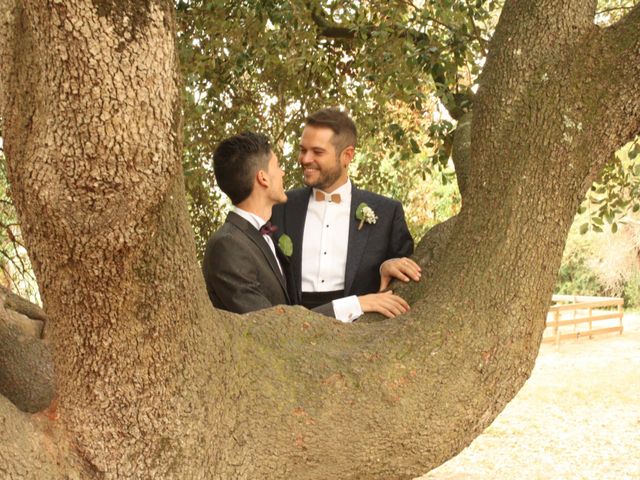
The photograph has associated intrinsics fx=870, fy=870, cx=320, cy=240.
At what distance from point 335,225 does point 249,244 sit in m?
0.51

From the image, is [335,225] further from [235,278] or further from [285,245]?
[235,278]

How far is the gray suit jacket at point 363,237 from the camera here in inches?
145

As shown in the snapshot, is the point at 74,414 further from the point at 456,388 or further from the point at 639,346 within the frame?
the point at 639,346

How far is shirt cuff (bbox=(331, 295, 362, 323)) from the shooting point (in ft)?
10.7

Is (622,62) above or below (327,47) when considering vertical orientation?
below

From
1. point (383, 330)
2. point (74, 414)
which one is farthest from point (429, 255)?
point (74, 414)

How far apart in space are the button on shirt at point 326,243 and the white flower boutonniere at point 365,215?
66mm

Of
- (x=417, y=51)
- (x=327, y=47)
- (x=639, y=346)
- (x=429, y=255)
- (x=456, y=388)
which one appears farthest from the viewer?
(x=639, y=346)

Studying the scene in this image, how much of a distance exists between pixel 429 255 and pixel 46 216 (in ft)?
5.30

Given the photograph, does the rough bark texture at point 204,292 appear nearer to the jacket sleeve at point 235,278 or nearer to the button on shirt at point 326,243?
the jacket sleeve at point 235,278

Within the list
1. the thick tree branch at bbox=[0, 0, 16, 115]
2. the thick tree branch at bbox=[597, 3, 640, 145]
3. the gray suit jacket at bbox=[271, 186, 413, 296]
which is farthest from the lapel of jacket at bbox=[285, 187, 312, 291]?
the thick tree branch at bbox=[0, 0, 16, 115]

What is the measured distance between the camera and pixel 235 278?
3.39 meters

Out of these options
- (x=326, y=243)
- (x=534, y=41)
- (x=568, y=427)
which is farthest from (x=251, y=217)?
(x=568, y=427)

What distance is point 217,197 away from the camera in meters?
6.86
